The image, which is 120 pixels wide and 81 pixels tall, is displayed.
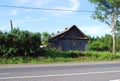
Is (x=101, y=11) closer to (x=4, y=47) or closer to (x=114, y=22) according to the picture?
(x=114, y=22)

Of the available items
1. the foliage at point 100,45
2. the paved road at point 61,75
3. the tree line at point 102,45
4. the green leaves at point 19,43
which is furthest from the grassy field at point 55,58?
the foliage at point 100,45

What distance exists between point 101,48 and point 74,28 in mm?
26552

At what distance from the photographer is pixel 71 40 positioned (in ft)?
190

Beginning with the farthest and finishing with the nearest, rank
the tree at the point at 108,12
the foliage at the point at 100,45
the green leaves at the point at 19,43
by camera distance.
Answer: the foliage at the point at 100,45
the tree at the point at 108,12
the green leaves at the point at 19,43

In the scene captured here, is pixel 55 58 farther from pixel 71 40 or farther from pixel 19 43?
pixel 71 40

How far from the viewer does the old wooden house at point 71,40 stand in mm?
57000

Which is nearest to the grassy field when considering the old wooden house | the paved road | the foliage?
the paved road

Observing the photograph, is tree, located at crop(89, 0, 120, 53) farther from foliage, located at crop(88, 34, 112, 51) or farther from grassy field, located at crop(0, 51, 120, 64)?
foliage, located at crop(88, 34, 112, 51)

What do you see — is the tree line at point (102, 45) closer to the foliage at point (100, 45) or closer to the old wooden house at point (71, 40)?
the foliage at point (100, 45)

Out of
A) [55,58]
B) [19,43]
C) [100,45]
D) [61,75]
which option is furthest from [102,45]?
[61,75]

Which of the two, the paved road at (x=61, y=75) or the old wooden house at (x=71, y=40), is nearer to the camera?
the paved road at (x=61, y=75)

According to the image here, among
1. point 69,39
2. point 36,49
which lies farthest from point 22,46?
point 69,39

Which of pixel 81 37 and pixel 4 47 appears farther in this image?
pixel 81 37

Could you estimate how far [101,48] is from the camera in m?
83.1
